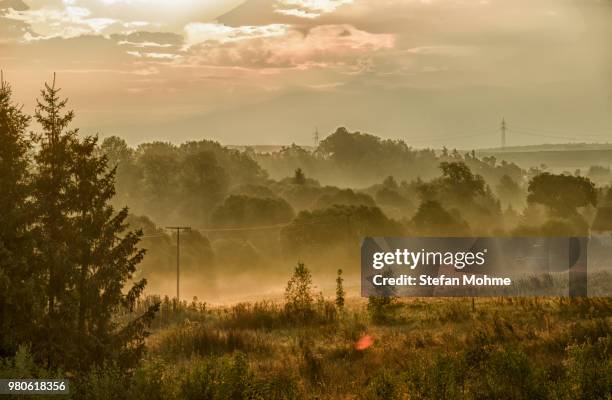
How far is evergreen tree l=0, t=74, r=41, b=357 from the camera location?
18.7m

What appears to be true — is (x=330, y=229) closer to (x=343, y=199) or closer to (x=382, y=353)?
(x=343, y=199)

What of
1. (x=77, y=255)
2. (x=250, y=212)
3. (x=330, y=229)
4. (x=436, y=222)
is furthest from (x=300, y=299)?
(x=250, y=212)

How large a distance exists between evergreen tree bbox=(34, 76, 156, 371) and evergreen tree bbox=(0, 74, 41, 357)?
0.41 metres

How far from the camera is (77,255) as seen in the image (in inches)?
814

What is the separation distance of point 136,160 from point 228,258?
186ft

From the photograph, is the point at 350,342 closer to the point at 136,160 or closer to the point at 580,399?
the point at 580,399

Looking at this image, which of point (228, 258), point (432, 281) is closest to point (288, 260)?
point (228, 258)

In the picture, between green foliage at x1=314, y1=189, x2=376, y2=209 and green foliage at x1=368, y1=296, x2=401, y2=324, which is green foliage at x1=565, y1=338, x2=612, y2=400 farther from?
green foliage at x1=314, y1=189, x2=376, y2=209

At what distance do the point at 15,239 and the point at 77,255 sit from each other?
1701mm

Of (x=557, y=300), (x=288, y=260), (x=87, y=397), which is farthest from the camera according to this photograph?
(x=288, y=260)

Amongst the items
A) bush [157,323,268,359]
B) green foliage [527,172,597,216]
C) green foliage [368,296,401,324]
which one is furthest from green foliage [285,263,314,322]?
green foliage [527,172,597,216]

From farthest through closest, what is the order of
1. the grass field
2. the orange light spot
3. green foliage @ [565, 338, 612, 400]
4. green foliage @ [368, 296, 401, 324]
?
1. green foliage @ [368, 296, 401, 324]
2. the orange light spot
3. the grass field
4. green foliage @ [565, 338, 612, 400]

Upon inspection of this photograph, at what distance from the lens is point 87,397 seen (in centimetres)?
1652

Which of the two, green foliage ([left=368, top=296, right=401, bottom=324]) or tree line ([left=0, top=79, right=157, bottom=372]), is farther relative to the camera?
green foliage ([left=368, top=296, right=401, bottom=324])
